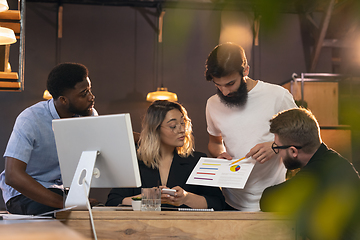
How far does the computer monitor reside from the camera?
1486 mm

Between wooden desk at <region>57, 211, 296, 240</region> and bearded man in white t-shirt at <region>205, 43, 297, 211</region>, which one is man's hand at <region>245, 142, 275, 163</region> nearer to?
bearded man in white t-shirt at <region>205, 43, 297, 211</region>

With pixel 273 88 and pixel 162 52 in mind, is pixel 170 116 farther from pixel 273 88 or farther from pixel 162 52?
pixel 162 52

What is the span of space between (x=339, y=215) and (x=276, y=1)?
0.56 feet

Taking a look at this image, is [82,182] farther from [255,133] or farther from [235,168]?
[255,133]

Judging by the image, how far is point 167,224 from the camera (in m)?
1.48

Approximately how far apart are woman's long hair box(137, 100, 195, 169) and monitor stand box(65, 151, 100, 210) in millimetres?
792

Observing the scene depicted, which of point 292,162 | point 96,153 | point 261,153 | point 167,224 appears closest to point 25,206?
point 96,153

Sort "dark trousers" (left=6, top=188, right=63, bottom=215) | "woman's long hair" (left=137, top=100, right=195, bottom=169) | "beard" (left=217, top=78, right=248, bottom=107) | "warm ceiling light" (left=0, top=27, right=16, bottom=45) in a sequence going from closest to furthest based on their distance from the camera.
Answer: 1. "dark trousers" (left=6, top=188, right=63, bottom=215)
2. "beard" (left=217, top=78, right=248, bottom=107)
3. "warm ceiling light" (left=0, top=27, right=16, bottom=45)
4. "woman's long hair" (left=137, top=100, right=195, bottom=169)

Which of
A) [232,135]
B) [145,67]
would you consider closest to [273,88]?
[232,135]

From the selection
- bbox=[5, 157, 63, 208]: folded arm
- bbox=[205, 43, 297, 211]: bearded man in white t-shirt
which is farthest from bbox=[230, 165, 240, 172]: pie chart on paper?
bbox=[5, 157, 63, 208]: folded arm

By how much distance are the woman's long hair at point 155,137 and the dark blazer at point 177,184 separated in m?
0.05

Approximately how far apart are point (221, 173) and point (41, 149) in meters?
1.12

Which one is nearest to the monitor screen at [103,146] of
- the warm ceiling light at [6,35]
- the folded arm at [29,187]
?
the folded arm at [29,187]

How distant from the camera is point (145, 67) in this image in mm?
6598
